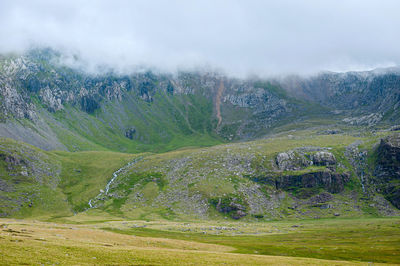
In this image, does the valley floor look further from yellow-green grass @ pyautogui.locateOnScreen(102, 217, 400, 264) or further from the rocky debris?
the rocky debris

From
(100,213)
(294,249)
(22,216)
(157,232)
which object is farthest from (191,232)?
(22,216)

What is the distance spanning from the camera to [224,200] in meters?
199

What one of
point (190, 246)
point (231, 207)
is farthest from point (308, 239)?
point (231, 207)

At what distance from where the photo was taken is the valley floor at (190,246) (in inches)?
1774

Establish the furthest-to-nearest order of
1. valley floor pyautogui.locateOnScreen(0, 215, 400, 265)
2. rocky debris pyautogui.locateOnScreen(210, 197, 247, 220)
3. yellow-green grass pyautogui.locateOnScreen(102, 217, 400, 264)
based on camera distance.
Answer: rocky debris pyautogui.locateOnScreen(210, 197, 247, 220) < yellow-green grass pyautogui.locateOnScreen(102, 217, 400, 264) < valley floor pyautogui.locateOnScreen(0, 215, 400, 265)

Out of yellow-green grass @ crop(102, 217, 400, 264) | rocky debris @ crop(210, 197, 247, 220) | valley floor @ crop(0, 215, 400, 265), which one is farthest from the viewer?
rocky debris @ crop(210, 197, 247, 220)

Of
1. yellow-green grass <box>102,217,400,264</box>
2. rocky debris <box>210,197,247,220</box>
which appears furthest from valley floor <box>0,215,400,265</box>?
rocky debris <box>210,197,247,220</box>

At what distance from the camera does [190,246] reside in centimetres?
8456

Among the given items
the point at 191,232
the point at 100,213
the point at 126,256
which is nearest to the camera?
the point at 126,256

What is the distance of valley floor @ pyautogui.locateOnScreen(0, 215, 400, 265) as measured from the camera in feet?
148

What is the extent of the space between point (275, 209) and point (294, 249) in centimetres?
11146

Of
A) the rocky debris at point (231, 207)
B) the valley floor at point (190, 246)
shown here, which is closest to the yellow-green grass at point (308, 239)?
the valley floor at point (190, 246)

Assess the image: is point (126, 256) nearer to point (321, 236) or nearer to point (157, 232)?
point (157, 232)

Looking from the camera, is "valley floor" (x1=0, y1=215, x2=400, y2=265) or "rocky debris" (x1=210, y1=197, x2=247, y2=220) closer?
"valley floor" (x1=0, y1=215, x2=400, y2=265)
